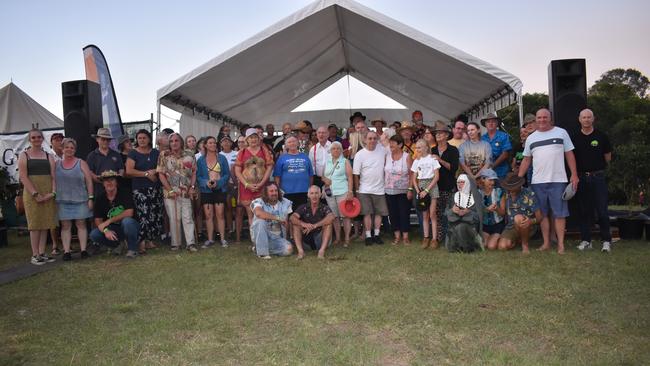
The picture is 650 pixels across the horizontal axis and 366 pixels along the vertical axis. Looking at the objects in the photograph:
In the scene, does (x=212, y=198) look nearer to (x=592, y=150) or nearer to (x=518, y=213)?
(x=518, y=213)

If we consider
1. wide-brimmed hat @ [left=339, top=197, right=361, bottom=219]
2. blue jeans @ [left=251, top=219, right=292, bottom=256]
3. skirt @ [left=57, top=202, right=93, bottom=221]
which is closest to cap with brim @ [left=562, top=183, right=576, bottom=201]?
wide-brimmed hat @ [left=339, top=197, right=361, bottom=219]

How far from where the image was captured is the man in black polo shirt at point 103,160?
6.26 meters

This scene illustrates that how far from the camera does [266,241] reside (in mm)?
5648

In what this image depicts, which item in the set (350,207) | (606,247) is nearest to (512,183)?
(606,247)

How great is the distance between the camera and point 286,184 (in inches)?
247

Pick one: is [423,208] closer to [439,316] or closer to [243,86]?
[439,316]

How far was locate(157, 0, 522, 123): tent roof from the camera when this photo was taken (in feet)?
24.0

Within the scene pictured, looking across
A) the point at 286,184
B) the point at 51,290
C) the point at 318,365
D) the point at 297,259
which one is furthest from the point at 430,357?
the point at 286,184

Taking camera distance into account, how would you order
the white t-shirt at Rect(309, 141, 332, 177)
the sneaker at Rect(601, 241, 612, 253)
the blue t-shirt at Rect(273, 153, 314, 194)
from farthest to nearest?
the white t-shirt at Rect(309, 141, 332, 177), the blue t-shirt at Rect(273, 153, 314, 194), the sneaker at Rect(601, 241, 612, 253)

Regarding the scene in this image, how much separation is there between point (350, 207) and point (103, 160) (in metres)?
3.04

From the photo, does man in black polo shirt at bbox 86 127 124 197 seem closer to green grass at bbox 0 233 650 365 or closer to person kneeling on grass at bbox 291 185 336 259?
green grass at bbox 0 233 650 365

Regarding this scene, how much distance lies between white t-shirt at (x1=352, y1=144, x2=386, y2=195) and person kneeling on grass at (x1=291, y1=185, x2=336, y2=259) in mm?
734

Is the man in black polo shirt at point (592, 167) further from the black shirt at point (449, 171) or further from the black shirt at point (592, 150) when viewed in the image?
the black shirt at point (449, 171)

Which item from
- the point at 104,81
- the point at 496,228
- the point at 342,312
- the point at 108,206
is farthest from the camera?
the point at 104,81
